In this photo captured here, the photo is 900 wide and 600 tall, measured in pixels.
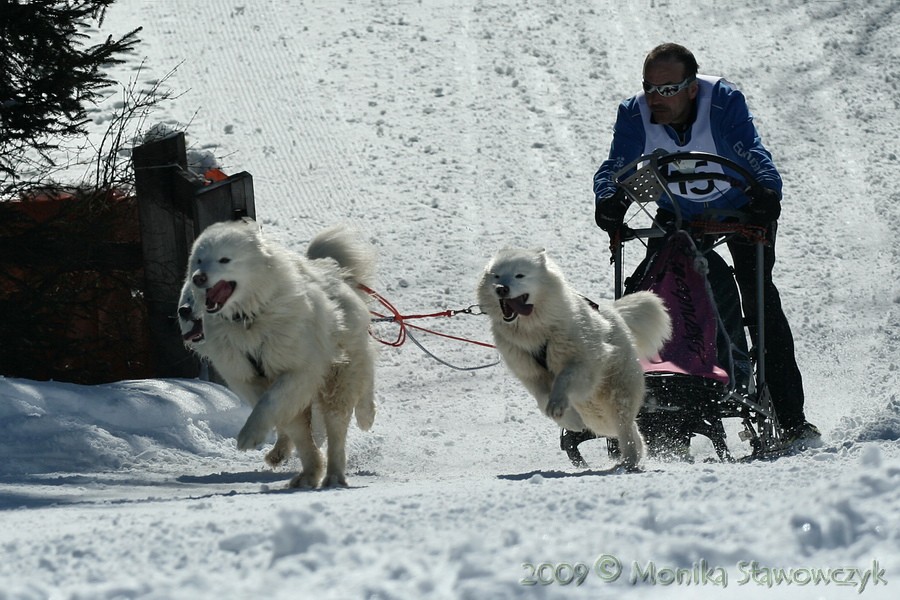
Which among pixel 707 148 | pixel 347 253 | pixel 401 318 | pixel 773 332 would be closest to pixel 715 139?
pixel 707 148

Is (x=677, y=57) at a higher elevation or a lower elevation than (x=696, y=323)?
higher

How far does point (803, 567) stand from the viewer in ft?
8.17

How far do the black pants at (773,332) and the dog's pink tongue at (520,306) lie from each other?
869 millimetres

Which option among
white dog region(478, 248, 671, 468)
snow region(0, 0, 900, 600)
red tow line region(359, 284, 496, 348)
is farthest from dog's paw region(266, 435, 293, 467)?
white dog region(478, 248, 671, 468)

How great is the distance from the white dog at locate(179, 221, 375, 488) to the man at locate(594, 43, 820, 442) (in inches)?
52.6

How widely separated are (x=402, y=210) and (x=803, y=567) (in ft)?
24.0

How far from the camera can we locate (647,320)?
4934mm

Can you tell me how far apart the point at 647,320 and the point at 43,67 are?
352 cm

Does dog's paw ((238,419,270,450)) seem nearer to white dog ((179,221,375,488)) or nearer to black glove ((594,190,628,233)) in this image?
white dog ((179,221,375,488))

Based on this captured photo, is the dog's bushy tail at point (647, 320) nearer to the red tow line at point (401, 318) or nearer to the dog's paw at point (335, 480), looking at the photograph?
the red tow line at point (401, 318)

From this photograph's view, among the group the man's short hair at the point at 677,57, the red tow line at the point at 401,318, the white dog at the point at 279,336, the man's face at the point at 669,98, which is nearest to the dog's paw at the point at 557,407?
the red tow line at the point at 401,318

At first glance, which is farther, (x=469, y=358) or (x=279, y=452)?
(x=469, y=358)

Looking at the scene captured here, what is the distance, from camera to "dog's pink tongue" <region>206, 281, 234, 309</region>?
448 cm

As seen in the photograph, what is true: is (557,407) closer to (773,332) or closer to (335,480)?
(335,480)
